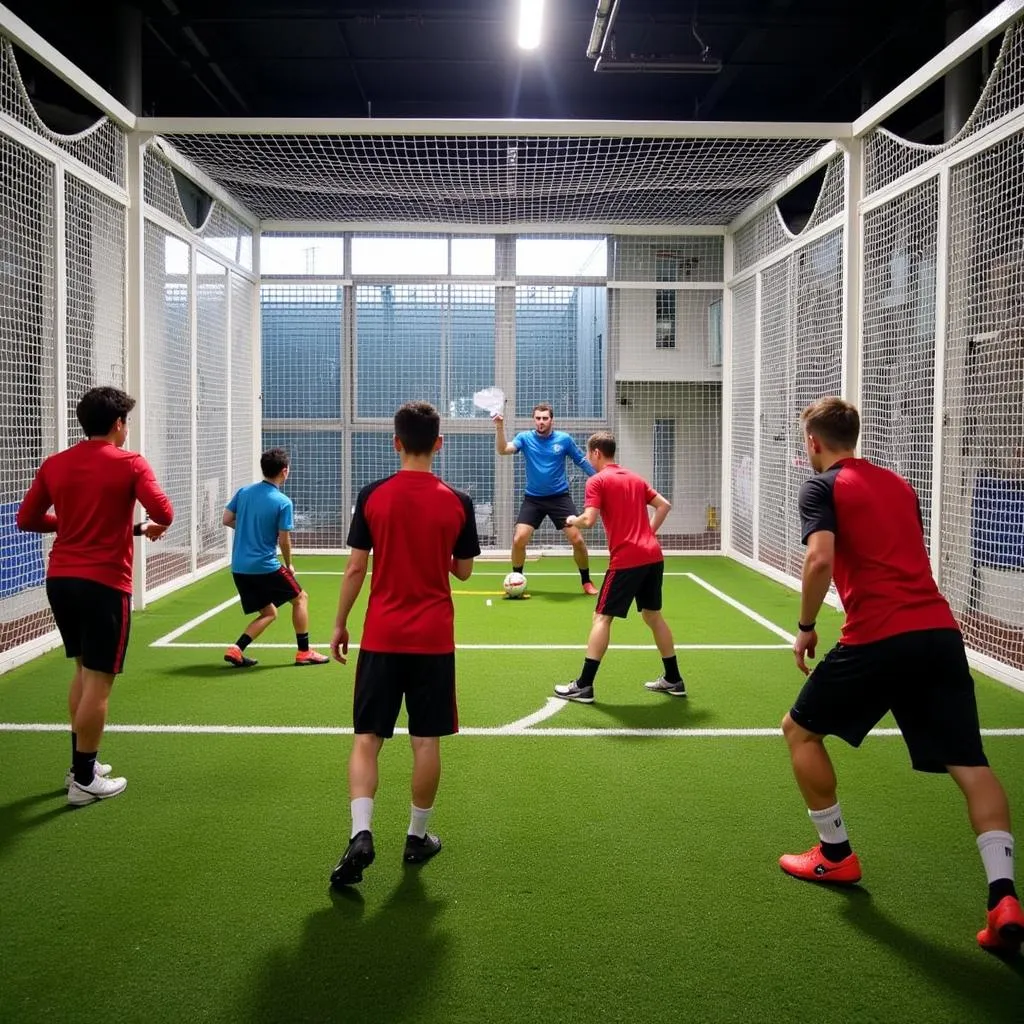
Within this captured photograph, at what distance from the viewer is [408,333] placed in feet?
44.3

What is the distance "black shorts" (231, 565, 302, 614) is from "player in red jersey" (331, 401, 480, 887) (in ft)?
11.2

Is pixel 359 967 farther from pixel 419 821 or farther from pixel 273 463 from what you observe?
pixel 273 463

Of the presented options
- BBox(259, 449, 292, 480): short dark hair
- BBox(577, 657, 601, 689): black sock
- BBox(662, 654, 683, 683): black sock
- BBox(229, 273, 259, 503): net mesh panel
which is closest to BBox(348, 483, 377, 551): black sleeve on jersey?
BBox(577, 657, 601, 689): black sock

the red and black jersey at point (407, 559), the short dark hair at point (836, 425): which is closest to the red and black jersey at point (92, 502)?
the red and black jersey at point (407, 559)

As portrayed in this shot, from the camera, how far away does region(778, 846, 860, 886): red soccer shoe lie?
3.47 meters

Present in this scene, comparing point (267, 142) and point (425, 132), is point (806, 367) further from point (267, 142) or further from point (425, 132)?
point (267, 142)

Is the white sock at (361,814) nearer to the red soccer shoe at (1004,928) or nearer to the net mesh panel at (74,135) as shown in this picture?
the red soccer shoe at (1004,928)

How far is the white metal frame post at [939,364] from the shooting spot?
277 inches

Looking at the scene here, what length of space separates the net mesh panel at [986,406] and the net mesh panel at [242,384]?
8.15 meters

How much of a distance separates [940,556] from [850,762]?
115 inches

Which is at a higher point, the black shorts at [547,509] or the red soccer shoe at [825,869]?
the black shorts at [547,509]

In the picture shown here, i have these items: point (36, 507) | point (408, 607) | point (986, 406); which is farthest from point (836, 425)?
point (986, 406)

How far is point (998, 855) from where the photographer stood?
3.01m

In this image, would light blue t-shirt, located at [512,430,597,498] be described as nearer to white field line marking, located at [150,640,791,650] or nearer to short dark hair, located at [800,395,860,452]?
white field line marking, located at [150,640,791,650]
